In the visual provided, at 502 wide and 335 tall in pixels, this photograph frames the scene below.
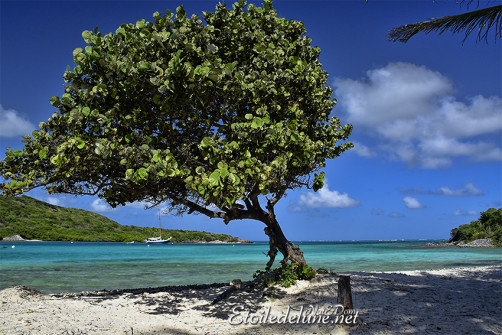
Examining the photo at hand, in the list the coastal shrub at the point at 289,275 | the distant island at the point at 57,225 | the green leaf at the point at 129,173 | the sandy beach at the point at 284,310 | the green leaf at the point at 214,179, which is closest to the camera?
the green leaf at the point at 214,179

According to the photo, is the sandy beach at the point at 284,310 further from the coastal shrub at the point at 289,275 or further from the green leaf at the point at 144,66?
the green leaf at the point at 144,66

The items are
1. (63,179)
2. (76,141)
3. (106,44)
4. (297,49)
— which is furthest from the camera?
(297,49)

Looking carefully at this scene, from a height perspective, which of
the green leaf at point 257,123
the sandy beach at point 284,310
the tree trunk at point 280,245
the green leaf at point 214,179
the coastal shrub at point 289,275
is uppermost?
the green leaf at point 257,123

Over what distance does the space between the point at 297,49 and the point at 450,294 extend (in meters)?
7.89

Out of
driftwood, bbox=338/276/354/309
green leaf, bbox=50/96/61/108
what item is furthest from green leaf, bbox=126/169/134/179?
driftwood, bbox=338/276/354/309

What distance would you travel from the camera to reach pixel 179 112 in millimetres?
8477

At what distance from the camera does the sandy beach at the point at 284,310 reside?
755 centimetres

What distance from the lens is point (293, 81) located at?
31.1 ft

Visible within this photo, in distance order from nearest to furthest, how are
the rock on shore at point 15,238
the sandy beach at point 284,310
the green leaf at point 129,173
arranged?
1. the green leaf at point 129,173
2. the sandy beach at point 284,310
3. the rock on shore at point 15,238

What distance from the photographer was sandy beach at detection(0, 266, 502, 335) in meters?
7.55

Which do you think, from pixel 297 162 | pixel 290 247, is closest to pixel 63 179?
pixel 297 162

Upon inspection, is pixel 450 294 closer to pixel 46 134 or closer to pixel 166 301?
pixel 166 301

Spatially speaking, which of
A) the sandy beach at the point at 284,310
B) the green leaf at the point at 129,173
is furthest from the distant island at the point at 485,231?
the green leaf at the point at 129,173

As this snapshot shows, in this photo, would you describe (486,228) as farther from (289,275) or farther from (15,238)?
(15,238)
